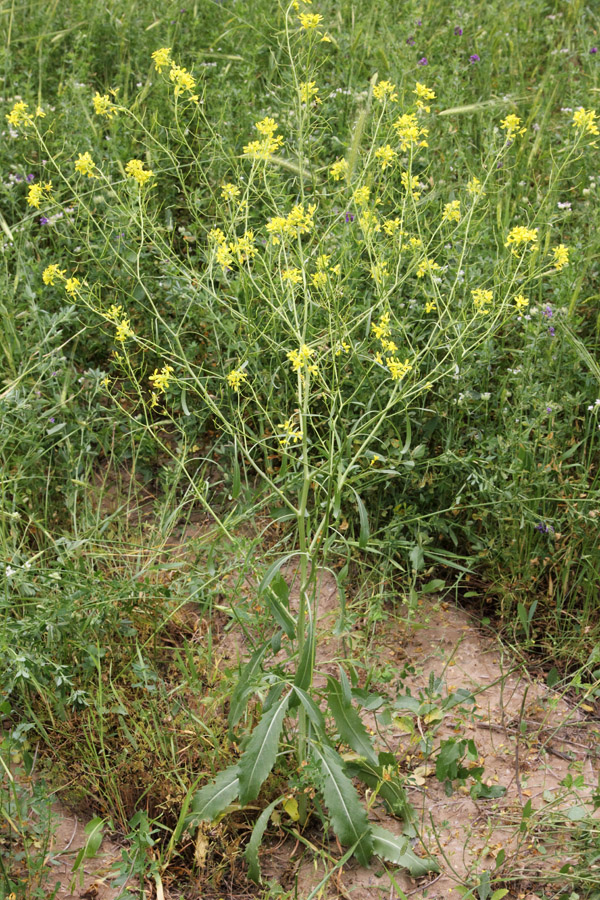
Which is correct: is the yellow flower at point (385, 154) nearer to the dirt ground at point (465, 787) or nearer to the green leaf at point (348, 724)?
the dirt ground at point (465, 787)

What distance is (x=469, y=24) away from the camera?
14.3ft

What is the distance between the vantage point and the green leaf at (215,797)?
2029 millimetres

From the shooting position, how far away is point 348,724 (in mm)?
2064

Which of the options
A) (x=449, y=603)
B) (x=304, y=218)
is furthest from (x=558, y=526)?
(x=304, y=218)

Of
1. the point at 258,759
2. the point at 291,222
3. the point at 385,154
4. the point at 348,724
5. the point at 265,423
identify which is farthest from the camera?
the point at 265,423

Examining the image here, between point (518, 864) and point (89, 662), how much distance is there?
3.85 feet

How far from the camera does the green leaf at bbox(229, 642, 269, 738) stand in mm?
2074

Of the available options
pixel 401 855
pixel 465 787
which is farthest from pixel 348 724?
pixel 465 787

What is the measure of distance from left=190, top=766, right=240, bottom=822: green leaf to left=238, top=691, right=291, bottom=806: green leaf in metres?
0.06

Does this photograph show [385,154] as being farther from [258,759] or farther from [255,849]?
[255,849]

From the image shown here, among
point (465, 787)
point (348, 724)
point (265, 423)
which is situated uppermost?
point (265, 423)

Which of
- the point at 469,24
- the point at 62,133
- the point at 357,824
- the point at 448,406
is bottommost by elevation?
the point at 357,824

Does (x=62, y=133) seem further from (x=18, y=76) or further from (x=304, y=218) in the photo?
(x=304, y=218)

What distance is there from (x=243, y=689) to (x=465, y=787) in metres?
0.66
